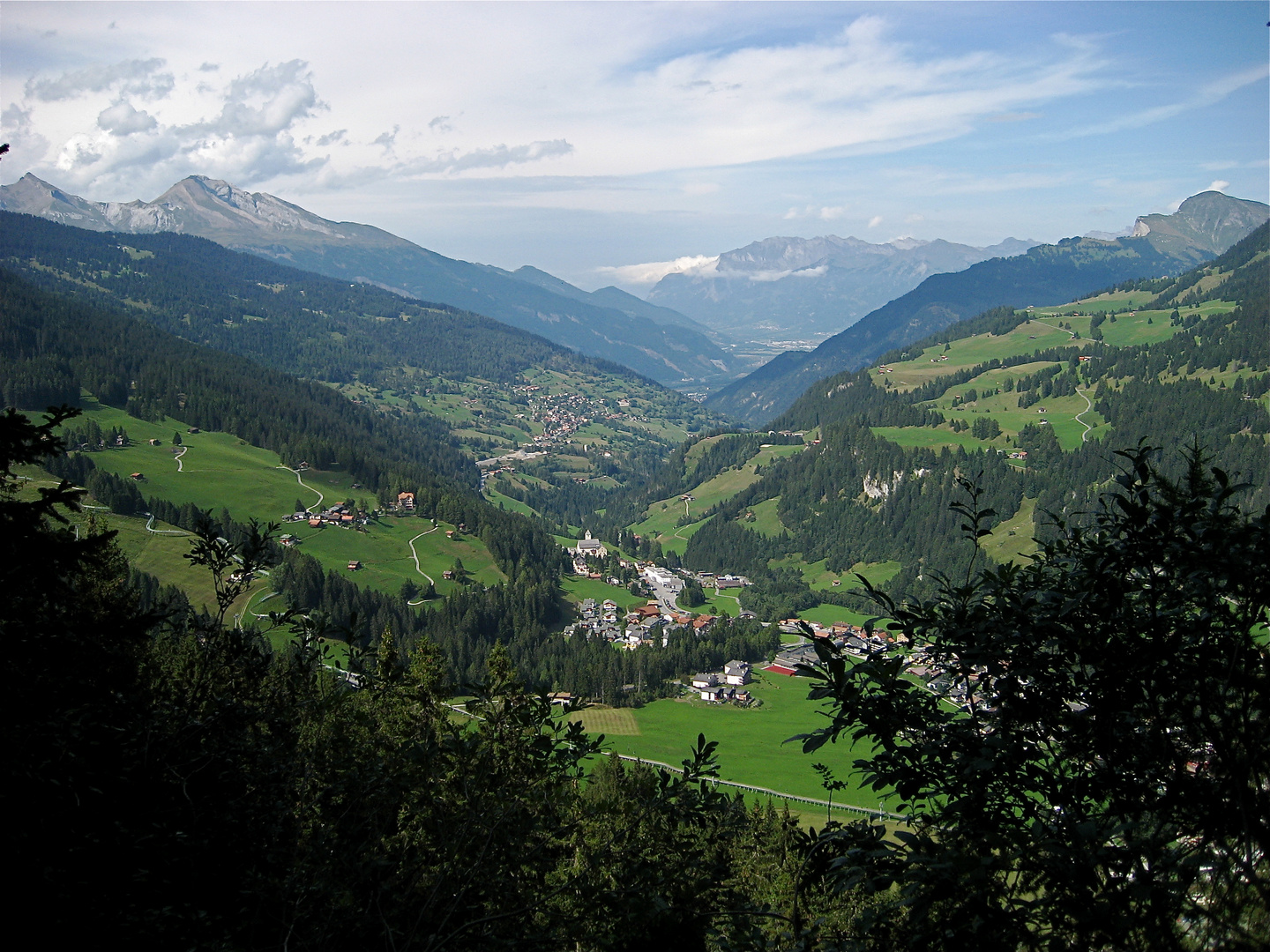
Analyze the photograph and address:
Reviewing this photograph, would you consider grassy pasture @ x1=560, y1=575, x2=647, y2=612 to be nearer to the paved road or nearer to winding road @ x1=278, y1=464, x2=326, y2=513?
the paved road

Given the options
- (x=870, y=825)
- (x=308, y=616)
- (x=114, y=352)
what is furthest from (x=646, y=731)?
(x=114, y=352)

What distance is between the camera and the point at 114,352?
171750 mm

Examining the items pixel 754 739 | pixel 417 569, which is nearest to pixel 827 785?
pixel 754 739

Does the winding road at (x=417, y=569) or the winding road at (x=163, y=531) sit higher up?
the winding road at (x=163, y=531)

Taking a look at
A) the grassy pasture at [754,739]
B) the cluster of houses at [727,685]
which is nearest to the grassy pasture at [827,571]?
the cluster of houses at [727,685]

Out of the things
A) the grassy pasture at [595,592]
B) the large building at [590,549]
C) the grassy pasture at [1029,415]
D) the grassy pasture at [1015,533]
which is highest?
the grassy pasture at [1029,415]

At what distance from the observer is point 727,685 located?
87.8 meters

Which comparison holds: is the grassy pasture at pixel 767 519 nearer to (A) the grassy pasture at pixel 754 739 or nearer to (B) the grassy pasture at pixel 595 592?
(B) the grassy pasture at pixel 595 592

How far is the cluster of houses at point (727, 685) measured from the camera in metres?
84.8

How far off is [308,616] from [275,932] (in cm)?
597

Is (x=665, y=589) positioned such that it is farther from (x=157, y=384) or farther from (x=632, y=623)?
(x=157, y=384)

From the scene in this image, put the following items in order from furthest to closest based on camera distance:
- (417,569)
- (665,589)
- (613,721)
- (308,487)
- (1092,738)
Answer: (665,589)
(308,487)
(417,569)
(613,721)
(1092,738)

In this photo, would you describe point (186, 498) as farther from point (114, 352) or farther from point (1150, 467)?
point (1150, 467)

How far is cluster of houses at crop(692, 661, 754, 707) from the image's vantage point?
84750 millimetres
